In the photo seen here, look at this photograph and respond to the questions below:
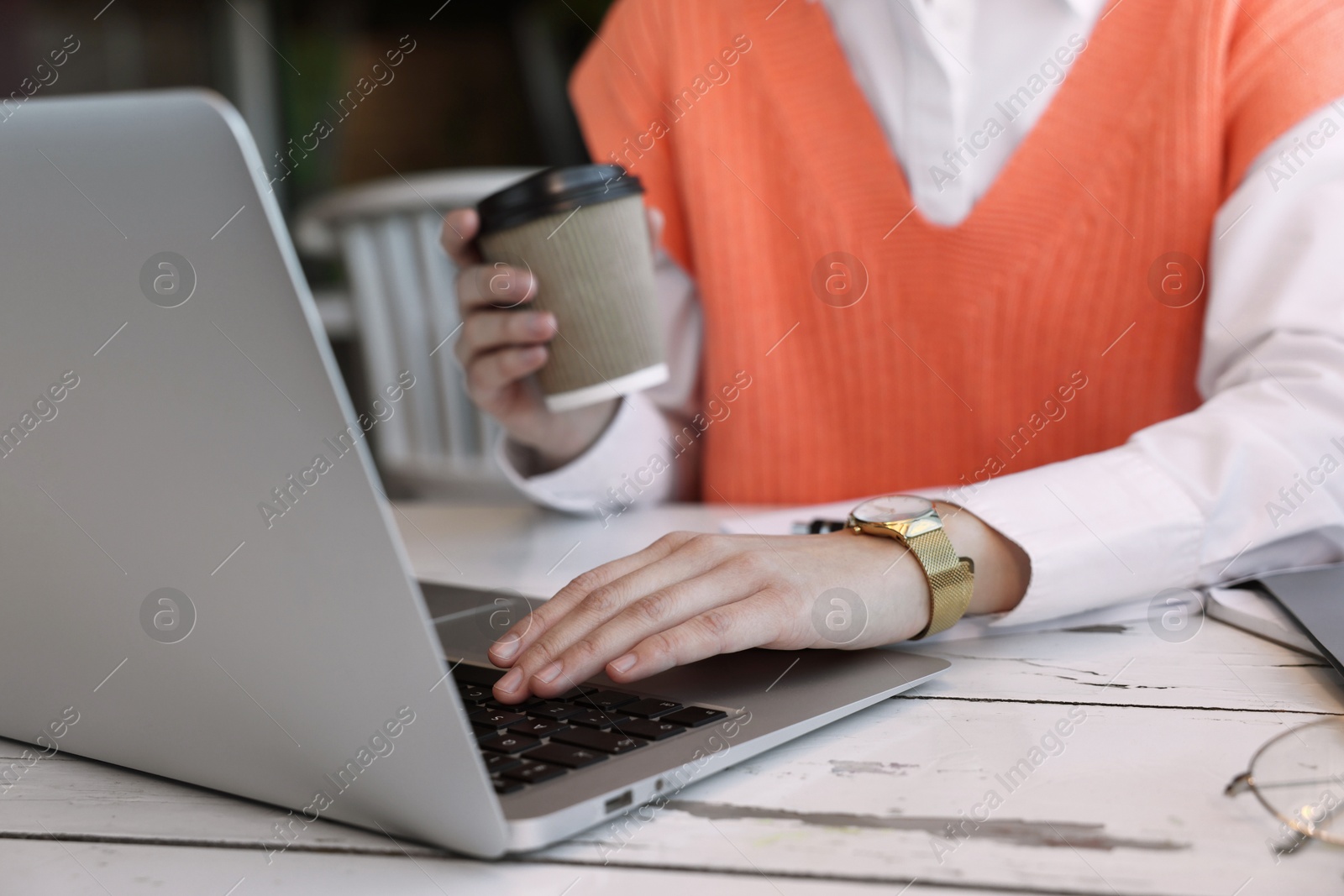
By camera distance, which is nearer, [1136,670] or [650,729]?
[650,729]

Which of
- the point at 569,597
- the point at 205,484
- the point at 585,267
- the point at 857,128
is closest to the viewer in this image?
the point at 205,484

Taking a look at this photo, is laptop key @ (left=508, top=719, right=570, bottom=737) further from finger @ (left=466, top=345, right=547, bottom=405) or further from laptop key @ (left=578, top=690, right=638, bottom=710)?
finger @ (left=466, top=345, right=547, bottom=405)

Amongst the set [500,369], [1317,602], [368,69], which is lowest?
[1317,602]

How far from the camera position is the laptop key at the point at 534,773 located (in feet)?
1.35

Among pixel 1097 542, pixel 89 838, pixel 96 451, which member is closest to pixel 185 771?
pixel 89 838

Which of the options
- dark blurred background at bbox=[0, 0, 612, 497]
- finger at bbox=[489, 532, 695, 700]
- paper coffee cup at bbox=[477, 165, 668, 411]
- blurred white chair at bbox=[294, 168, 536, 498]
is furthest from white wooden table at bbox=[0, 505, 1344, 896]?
dark blurred background at bbox=[0, 0, 612, 497]

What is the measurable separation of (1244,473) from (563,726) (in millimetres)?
475

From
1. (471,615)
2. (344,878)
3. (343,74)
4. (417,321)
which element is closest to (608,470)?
(471,615)

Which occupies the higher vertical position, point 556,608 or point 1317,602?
point 556,608

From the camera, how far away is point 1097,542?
0.66 meters

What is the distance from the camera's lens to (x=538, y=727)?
18.4 inches

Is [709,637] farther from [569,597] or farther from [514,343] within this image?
[514,343]

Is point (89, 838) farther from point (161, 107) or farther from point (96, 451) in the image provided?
point (161, 107)

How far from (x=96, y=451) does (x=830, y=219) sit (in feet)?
2.64
